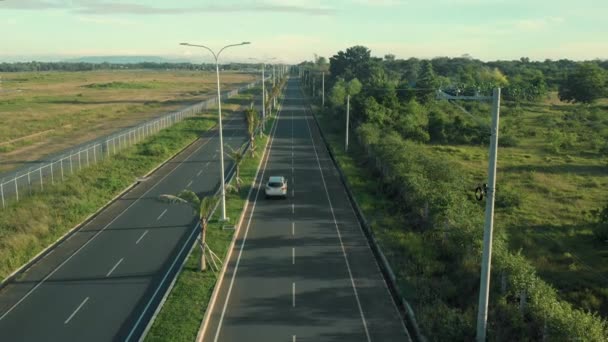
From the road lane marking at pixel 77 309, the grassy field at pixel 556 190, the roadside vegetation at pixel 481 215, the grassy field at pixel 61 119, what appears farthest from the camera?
the grassy field at pixel 61 119

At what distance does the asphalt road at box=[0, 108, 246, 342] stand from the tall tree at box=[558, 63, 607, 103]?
9088cm

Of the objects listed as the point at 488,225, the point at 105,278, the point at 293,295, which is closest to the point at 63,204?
the point at 105,278

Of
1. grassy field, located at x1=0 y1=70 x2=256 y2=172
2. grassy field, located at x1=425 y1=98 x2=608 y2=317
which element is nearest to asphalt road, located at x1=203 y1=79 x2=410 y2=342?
grassy field, located at x1=425 y1=98 x2=608 y2=317

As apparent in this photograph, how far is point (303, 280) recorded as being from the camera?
22188mm

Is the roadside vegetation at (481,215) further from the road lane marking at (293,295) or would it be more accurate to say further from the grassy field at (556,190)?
the road lane marking at (293,295)

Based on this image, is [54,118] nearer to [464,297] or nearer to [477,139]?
[477,139]

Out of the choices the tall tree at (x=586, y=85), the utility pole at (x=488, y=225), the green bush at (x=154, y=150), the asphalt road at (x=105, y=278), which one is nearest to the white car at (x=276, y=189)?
the asphalt road at (x=105, y=278)

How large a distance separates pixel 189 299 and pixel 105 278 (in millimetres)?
4979

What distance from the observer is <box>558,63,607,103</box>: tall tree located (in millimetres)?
98500

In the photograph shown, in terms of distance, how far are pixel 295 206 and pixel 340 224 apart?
4.76m

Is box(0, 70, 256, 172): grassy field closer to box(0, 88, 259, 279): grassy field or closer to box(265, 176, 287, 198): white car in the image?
box(0, 88, 259, 279): grassy field

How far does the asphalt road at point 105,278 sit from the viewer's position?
59.6 ft

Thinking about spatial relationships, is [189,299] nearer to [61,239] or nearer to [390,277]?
[390,277]

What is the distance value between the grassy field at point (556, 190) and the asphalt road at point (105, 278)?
16.3 m
